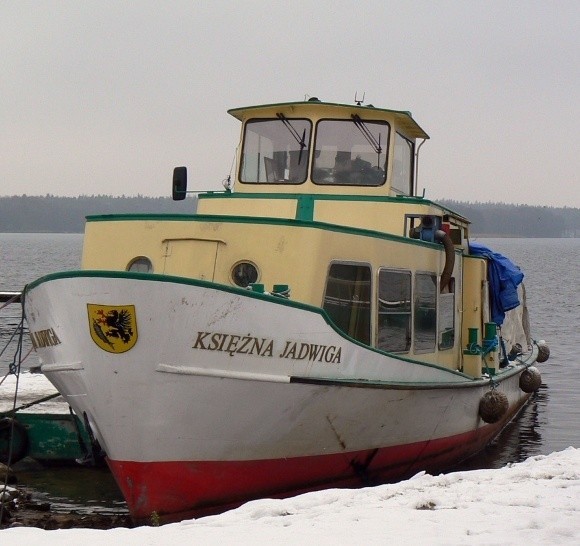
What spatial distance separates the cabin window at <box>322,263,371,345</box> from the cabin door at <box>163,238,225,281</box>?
1.16 meters

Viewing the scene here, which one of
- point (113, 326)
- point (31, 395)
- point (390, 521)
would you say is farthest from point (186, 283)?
point (31, 395)

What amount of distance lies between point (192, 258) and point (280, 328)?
152cm

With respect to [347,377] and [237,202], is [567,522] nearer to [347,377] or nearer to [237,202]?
[347,377]

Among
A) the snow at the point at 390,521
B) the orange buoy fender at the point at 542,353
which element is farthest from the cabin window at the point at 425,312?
the orange buoy fender at the point at 542,353

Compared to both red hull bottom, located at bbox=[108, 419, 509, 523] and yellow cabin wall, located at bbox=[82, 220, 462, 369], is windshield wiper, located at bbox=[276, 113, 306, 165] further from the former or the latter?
red hull bottom, located at bbox=[108, 419, 509, 523]

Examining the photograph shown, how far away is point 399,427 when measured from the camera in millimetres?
10695

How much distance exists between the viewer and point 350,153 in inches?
485

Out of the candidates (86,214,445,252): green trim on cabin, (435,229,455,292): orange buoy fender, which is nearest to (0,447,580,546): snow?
(86,214,445,252): green trim on cabin

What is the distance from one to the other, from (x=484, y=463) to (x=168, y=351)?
6.68 m

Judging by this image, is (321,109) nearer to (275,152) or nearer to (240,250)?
(275,152)

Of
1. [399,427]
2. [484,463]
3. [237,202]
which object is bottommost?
[484,463]

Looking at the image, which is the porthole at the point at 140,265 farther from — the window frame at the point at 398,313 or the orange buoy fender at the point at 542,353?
the orange buoy fender at the point at 542,353

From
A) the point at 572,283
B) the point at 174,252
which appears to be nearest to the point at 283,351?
the point at 174,252

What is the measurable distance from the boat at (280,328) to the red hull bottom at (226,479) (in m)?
0.02
